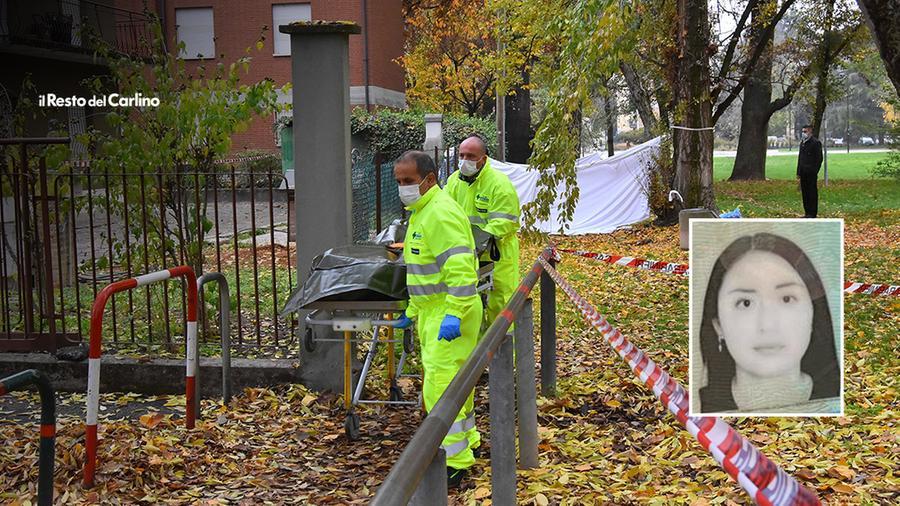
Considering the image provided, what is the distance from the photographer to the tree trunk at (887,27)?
8.41 metres

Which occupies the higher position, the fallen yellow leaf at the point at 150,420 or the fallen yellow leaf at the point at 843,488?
the fallen yellow leaf at the point at 843,488

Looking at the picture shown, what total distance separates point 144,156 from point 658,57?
15.2 metres

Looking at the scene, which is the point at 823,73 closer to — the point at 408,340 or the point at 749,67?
the point at 749,67

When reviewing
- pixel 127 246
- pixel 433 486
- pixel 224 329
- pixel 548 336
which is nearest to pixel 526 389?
pixel 548 336

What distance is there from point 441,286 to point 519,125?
33.2 m

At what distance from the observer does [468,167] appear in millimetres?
7547

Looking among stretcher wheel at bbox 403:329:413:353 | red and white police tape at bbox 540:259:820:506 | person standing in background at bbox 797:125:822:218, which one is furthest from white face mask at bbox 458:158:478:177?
person standing in background at bbox 797:125:822:218

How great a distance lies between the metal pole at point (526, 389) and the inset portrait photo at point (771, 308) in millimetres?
3021

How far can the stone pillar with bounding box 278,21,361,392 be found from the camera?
756 centimetres

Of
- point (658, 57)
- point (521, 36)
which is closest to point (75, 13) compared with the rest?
point (521, 36)

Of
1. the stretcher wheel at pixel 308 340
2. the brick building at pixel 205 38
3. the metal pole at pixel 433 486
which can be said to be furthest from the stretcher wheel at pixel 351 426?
the brick building at pixel 205 38

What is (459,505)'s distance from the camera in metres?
5.18

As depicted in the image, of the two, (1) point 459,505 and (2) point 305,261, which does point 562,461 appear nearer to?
(1) point 459,505

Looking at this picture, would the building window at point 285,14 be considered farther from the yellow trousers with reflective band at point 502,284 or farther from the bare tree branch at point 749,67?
the yellow trousers with reflective band at point 502,284
